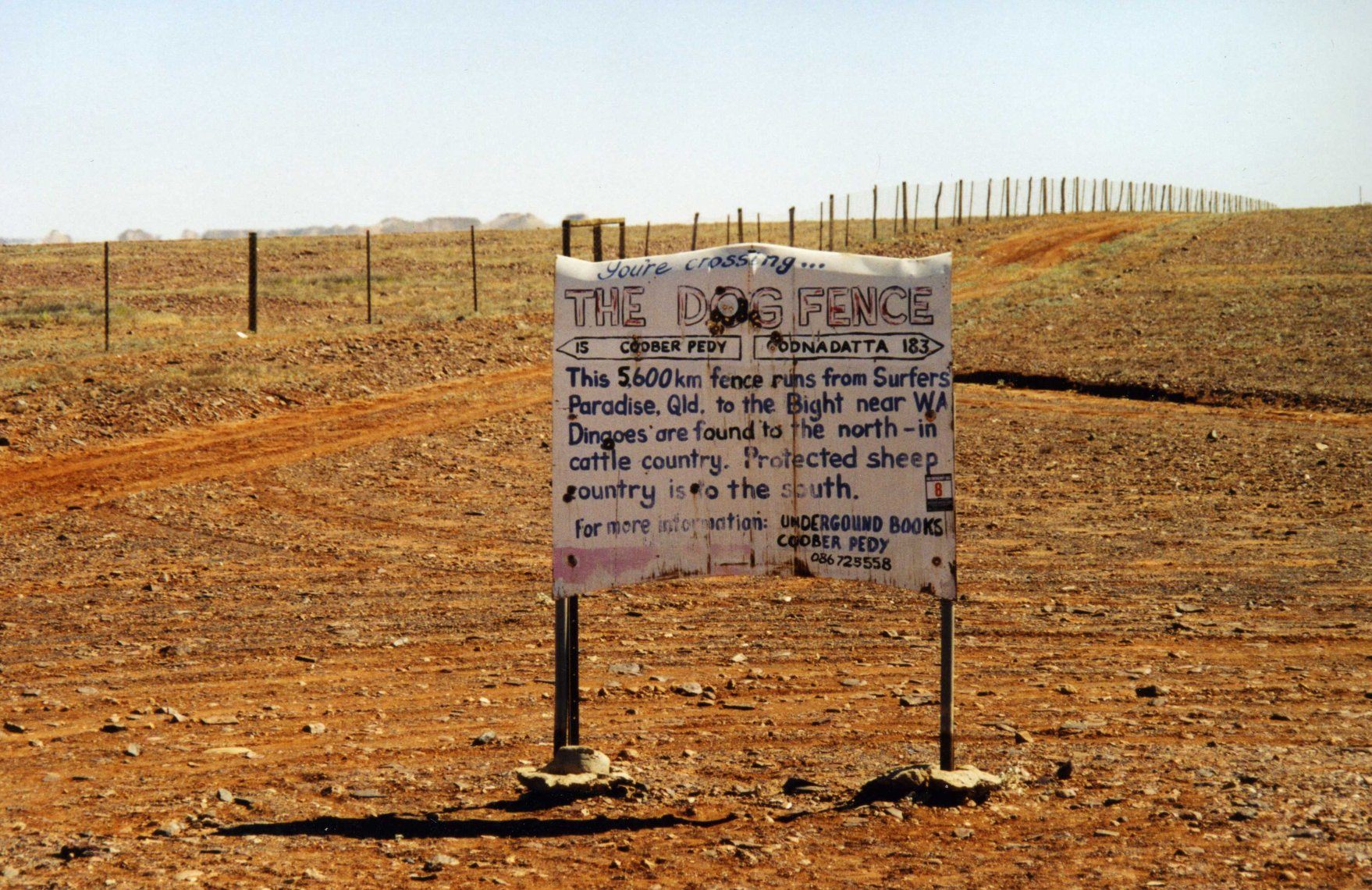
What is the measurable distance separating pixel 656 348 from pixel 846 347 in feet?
2.73

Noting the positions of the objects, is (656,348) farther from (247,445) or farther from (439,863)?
(247,445)

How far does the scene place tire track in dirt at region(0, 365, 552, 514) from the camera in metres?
13.2

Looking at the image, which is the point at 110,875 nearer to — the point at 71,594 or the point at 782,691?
the point at 782,691

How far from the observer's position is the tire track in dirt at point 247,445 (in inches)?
519

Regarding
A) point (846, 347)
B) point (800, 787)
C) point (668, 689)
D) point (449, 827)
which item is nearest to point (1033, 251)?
point (668, 689)

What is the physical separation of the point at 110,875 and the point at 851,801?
2873 mm

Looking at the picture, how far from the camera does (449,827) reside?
5.25m

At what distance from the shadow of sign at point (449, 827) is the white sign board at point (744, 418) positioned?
1026mm

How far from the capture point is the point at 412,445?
1559cm

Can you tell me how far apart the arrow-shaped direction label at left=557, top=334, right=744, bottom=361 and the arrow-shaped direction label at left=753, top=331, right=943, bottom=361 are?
134mm

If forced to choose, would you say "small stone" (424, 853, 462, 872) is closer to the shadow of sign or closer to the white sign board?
the shadow of sign

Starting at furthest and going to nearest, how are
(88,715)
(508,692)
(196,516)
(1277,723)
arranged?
(196,516), (508,692), (88,715), (1277,723)

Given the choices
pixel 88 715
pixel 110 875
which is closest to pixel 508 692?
pixel 88 715

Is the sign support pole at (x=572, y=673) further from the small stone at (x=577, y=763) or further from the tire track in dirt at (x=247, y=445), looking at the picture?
the tire track in dirt at (x=247, y=445)
